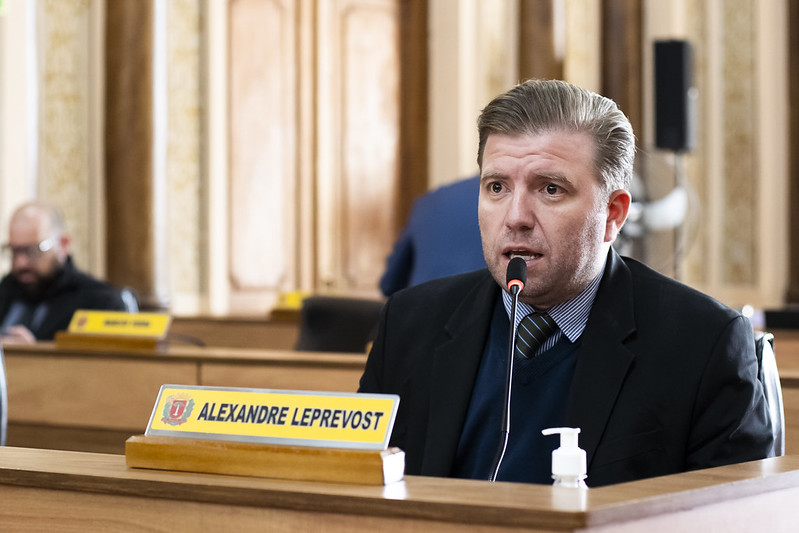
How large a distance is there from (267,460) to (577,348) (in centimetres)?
67

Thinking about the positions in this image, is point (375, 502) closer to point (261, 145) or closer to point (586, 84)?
point (261, 145)

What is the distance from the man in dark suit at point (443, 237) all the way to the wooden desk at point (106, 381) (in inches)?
14.4

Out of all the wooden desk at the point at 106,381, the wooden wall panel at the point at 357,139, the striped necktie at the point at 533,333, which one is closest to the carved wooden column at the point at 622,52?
the wooden wall panel at the point at 357,139

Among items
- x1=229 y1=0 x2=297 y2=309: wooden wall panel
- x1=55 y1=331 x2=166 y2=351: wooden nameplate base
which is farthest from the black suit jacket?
x1=229 y1=0 x2=297 y2=309: wooden wall panel

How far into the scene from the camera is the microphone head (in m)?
1.60

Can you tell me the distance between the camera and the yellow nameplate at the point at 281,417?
1.25 meters

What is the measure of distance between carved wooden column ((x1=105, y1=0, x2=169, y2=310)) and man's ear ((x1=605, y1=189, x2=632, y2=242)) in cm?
485

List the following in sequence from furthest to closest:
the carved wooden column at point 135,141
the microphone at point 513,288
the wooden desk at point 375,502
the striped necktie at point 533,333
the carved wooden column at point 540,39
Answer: the carved wooden column at point 540,39
the carved wooden column at point 135,141
the striped necktie at point 533,333
the microphone at point 513,288
the wooden desk at point 375,502

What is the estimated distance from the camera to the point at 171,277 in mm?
7234

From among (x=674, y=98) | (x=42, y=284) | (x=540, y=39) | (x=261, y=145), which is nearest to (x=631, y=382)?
(x=42, y=284)

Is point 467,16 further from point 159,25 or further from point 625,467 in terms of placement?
point 625,467

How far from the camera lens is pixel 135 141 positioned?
20.8ft

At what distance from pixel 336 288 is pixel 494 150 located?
623 cm

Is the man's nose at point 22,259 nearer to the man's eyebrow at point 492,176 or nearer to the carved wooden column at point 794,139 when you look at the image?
the man's eyebrow at point 492,176
